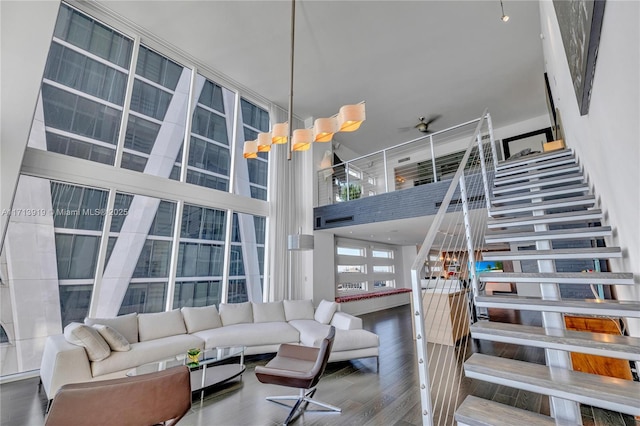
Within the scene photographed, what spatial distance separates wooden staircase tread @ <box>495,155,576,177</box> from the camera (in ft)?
12.8

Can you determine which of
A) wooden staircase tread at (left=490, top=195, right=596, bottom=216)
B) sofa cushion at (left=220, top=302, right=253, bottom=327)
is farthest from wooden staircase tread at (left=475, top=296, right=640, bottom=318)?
sofa cushion at (left=220, top=302, right=253, bottom=327)

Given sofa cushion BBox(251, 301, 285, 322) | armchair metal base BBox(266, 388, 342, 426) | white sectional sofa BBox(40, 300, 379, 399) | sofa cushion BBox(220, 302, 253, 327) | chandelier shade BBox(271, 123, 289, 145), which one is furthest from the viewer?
sofa cushion BBox(251, 301, 285, 322)

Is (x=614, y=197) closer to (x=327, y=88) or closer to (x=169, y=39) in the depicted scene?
(x=327, y=88)

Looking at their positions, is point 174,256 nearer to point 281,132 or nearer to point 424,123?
point 281,132

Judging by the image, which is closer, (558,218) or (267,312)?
(558,218)

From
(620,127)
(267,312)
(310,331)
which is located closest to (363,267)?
(267,312)

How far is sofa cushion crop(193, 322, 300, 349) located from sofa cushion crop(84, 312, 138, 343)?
83 cm

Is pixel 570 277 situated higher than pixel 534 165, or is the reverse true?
pixel 534 165

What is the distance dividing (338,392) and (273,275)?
3599mm

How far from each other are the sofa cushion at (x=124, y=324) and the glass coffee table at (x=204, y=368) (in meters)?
0.67

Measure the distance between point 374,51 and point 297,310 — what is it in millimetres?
5583

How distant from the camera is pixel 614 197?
218cm

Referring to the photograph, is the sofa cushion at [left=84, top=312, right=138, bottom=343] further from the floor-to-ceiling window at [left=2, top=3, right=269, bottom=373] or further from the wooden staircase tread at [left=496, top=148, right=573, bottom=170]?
the wooden staircase tread at [left=496, top=148, right=573, bottom=170]

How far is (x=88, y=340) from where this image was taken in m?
3.17
